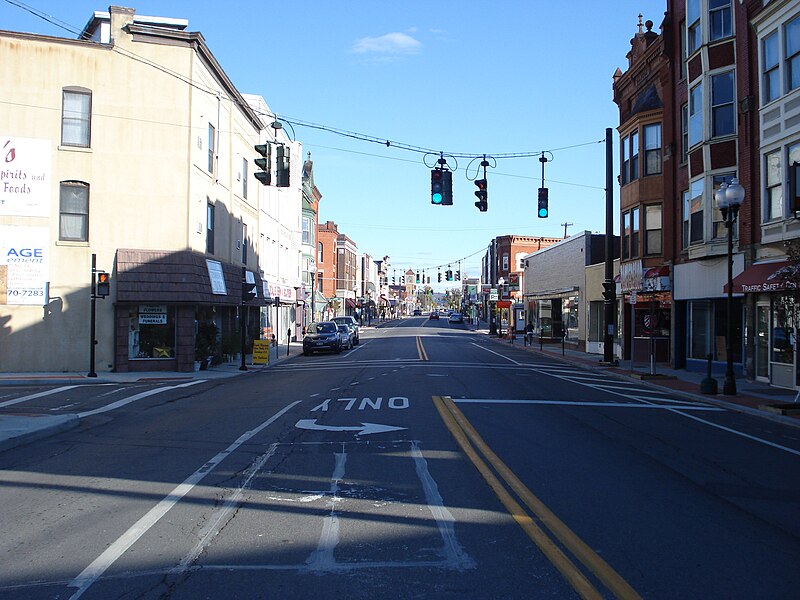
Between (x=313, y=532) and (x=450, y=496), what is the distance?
184 cm

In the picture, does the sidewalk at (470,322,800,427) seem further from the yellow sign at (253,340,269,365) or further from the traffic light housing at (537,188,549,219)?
the yellow sign at (253,340,269,365)

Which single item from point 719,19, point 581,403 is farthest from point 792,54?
point 581,403

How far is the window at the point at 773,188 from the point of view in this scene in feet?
68.1

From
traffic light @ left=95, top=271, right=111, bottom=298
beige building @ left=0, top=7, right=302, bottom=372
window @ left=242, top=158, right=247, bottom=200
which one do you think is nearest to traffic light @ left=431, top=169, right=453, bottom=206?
beige building @ left=0, top=7, right=302, bottom=372

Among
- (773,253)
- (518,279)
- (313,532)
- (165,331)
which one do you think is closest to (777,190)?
(773,253)

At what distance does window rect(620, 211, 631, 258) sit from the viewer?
33.1m

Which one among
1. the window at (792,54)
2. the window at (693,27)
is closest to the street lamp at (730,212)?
the window at (792,54)

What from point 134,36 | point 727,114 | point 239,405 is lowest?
point 239,405

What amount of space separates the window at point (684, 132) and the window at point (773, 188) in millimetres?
5759

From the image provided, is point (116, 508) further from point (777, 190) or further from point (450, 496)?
point (777, 190)

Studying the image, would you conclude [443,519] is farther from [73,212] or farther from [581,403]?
[73,212]

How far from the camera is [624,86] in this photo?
1388 inches

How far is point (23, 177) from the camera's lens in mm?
24812

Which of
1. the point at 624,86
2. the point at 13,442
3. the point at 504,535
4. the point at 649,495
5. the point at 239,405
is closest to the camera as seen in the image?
the point at 504,535
